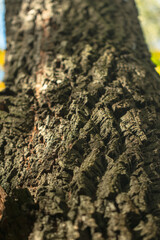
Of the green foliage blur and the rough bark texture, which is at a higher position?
the green foliage blur

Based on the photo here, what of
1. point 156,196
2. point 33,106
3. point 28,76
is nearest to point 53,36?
point 28,76

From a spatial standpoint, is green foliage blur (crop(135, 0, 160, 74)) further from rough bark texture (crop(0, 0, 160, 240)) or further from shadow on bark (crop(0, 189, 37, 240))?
shadow on bark (crop(0, 189, 37, 240))

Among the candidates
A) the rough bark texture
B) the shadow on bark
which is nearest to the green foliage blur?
the rough bark texture

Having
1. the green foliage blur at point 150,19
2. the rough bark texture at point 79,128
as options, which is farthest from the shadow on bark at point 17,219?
the green foliage blur at point 150,19

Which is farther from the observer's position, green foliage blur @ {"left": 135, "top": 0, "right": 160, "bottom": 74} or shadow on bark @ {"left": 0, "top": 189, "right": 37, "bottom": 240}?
green foliage blur @ {"left": 135, "top": 0, "right": 160, "bottom": 74}

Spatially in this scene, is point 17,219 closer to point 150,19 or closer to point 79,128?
point 79,128

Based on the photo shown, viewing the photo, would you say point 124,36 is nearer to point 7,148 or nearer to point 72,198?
Result: point 7,148

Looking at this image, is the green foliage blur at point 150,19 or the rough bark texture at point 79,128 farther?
the green foliage blur at point 150,19

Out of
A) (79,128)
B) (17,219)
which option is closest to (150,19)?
(79,128)

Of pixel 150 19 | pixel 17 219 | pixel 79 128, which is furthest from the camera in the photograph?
pixel 150 19

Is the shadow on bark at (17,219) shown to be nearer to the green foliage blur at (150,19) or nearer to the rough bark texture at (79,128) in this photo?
the rough bark texture at (79,128)
